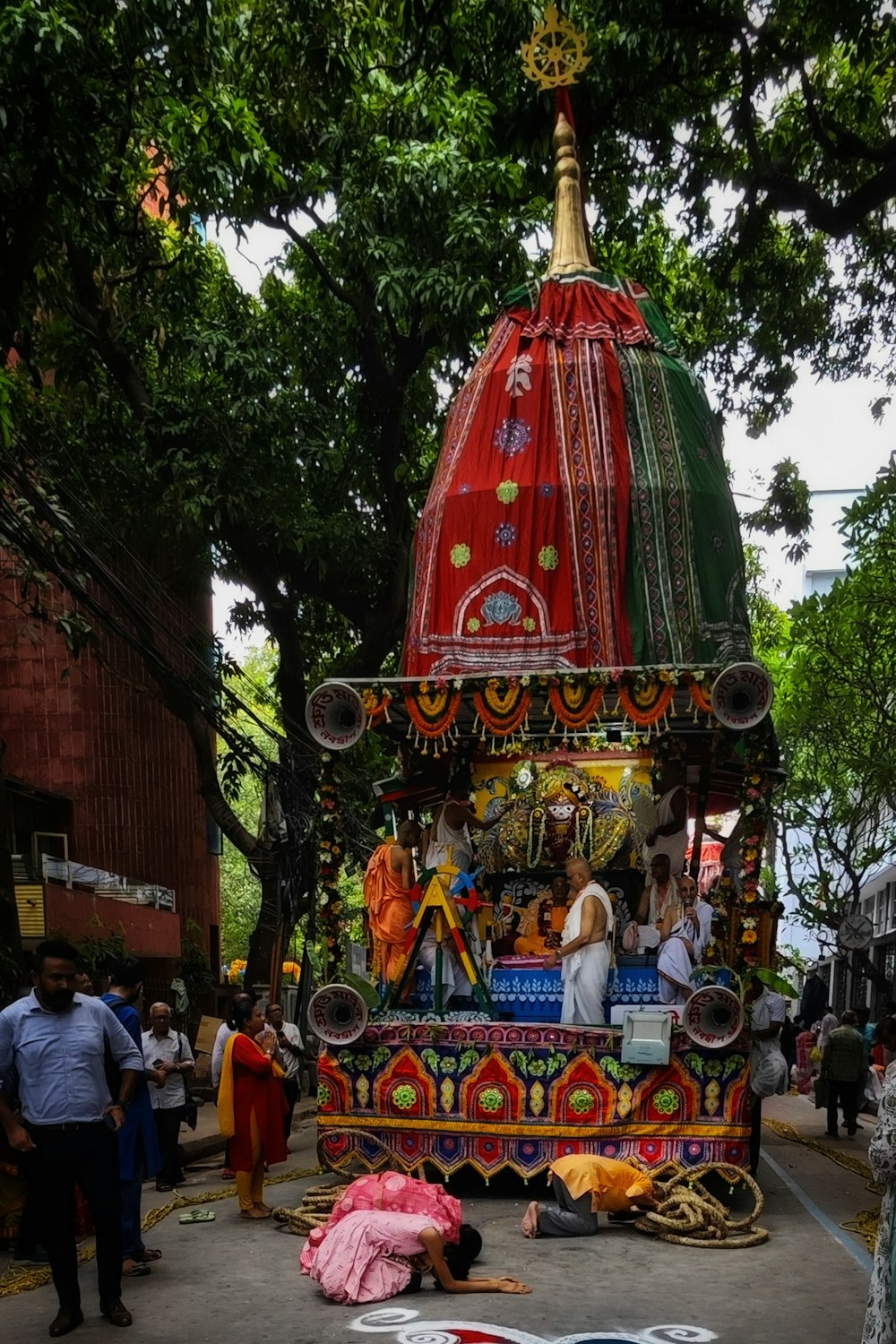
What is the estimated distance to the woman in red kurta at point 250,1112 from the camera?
10.6 m

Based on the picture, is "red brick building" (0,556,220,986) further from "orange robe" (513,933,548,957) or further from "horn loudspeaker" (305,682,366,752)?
"horn loudspeaker" (305,682,366,752)

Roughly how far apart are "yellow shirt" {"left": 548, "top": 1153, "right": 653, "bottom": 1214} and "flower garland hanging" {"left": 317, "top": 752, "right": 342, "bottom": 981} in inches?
105

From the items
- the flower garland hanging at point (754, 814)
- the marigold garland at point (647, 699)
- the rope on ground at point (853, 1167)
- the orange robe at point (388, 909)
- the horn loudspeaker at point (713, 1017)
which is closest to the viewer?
the rope on ground at point (853, 1167)

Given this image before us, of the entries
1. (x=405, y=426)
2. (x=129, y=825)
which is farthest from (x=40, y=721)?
(x=405, y=426)

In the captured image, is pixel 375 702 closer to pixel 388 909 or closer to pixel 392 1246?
pixel 388 909

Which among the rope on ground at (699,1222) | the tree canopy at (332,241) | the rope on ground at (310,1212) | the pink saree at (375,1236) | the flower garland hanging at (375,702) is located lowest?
the rope on ground at (699,1222)

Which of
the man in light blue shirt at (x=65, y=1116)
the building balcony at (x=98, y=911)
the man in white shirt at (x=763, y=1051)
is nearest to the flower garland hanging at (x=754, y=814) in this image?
the man in white shirt at (x=763, y=1051)

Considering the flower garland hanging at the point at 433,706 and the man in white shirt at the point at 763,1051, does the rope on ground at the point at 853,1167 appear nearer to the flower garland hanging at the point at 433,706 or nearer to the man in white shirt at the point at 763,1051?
the man in white shirt at the point at 763,1051

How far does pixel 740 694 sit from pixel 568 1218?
156 inches

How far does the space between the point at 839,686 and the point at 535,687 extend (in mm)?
16317

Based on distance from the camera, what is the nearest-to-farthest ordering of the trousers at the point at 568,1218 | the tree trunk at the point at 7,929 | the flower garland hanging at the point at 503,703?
the trousers at the point at 568,1218 → the tree trunk at the point at 7,929 → the flower garland hanging at the point at 503,703

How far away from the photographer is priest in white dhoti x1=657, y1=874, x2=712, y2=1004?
12.6m

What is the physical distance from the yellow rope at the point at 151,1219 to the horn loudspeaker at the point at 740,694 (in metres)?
5.36

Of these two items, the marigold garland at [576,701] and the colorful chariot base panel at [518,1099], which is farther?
the marigold garland at [576,701]
